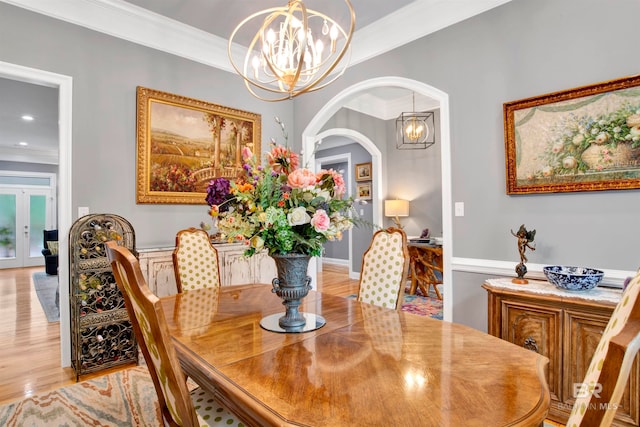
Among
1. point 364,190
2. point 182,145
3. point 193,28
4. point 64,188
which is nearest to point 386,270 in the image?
point 182,145

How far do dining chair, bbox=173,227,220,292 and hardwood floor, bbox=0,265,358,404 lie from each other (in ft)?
3.48

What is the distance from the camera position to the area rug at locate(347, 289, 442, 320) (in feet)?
13.1

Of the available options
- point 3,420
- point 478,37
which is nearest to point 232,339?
point 3,420

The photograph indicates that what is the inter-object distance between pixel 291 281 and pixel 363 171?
5.43 m

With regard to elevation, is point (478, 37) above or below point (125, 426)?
above

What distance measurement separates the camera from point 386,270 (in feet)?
6.59

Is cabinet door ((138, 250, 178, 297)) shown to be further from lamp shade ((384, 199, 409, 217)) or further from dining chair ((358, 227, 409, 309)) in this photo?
lamp shade ((384, 199, 409, 217))

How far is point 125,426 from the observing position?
1946 mm

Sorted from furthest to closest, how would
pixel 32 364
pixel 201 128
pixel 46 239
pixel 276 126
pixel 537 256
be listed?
pixel 46 239, pixel 276 126, pixel 201 128, pixel 32 364, pixel 537 256

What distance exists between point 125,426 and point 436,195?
482 centimetres

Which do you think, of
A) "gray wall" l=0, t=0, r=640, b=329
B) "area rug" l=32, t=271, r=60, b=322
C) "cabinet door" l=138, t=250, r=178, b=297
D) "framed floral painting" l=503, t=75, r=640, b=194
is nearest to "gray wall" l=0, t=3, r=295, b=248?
"gray wall" l=0, t=0, r=640, b=329

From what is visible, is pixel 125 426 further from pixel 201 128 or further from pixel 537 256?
pixel 537 256

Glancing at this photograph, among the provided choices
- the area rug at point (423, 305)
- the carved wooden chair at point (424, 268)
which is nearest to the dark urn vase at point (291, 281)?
the area rug at point (423, 305)

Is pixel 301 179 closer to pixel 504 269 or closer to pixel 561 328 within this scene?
pixel 561 328
